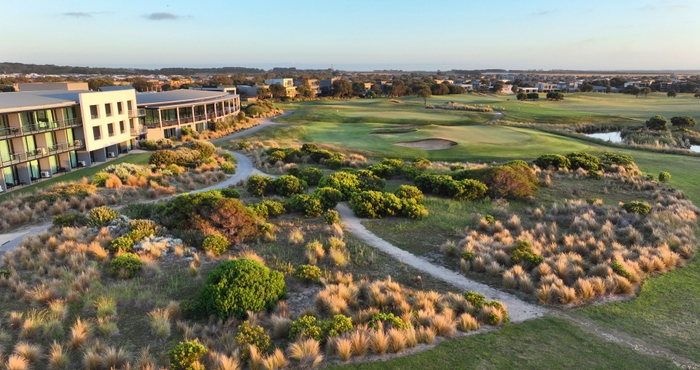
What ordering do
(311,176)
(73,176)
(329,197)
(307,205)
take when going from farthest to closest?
(73,176)
(311,176)
(329,197)
(307,205)

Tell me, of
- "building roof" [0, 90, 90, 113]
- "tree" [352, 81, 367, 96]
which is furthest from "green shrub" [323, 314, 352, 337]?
"tree" [352, 81, 367, 96]

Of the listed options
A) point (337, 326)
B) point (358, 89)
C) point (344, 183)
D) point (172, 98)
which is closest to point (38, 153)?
point (172, 98)

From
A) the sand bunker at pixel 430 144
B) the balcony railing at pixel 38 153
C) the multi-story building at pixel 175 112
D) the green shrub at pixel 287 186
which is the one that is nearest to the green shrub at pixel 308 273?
the green shrub at pixel 287 186

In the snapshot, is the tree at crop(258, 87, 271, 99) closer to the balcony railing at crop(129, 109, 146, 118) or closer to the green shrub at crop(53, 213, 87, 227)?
the balcony railing at crop(129, 109, 146, 118)

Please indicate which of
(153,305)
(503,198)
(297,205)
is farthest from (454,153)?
(153,305)

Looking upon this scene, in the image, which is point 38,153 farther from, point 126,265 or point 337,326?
point 337,326

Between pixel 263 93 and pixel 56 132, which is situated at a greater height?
pixel 263 93
